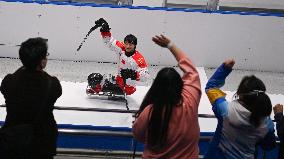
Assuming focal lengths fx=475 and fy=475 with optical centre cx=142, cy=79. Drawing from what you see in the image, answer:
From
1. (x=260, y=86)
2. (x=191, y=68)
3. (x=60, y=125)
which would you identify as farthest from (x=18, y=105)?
(x=60, y=125)

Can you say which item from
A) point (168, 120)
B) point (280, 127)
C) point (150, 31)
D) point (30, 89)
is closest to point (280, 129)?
point (280, 127)

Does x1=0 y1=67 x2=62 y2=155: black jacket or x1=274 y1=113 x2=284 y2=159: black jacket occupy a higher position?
x1=0 y1=67 x2=62 y2=155: black jacket

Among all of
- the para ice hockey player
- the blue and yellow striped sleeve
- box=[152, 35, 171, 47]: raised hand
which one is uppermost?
box=[152, 35, 171, 47]: raised hand

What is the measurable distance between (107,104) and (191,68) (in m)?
2.95

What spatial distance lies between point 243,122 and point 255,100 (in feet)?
0.43

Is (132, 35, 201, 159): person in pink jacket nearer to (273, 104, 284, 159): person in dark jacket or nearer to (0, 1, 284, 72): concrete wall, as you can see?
(273, 104, 284, 159): person in dark jacket

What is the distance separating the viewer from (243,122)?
2490 mm

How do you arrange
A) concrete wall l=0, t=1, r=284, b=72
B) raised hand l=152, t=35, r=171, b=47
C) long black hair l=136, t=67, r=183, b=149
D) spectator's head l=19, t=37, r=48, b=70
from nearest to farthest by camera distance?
1. long black hair l=136, t=67, r=183, b=149
2. spectator's head l=19, t=37, r=48, b=70
3. raised hand l=152, t=35, r=171, b=47
4. concrete wall l=0, t=1, r=284, b=72

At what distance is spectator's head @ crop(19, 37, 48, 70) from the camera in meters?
2.45

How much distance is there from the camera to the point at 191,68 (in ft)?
8.56

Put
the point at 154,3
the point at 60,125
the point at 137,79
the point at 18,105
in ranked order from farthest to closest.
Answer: the point at 154,3, the point at 137,79, the point at 60,125, the point at 18,105

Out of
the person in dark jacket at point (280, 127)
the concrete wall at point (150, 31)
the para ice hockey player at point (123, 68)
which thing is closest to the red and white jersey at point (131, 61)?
the para ice hockey player at point (123, 68)

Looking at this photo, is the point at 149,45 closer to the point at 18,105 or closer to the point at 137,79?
the point at 137,79

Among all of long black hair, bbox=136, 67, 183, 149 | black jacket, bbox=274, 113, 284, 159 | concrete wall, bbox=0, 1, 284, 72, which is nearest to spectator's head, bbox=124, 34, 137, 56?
concrete wall, bbox=0, 1, 284, 72
